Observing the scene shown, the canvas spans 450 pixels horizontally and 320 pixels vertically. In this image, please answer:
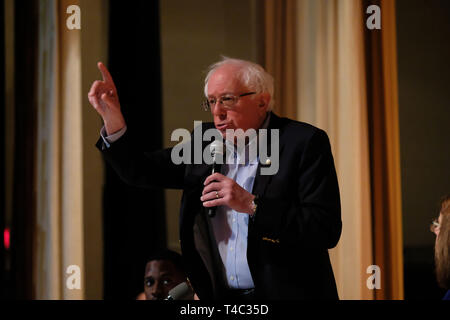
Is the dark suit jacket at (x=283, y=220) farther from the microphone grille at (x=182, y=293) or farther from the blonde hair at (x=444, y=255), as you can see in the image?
the blonde hair at (x=444, y=255)

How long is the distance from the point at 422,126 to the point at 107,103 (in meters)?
1.71

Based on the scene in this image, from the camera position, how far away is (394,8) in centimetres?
277

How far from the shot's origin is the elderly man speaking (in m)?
1.64

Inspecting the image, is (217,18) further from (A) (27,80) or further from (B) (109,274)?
(B) (109,274)

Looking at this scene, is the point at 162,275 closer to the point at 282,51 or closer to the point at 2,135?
the point at 2,135

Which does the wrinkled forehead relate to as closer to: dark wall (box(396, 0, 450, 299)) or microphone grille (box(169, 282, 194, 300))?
microphone grille (box(169, 282, 194, 300))

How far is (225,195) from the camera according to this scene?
62.6 inches

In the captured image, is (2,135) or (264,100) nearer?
(264,100)

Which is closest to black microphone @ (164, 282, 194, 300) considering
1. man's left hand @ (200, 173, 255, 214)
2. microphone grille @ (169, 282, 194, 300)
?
microphone grille @ (169, 282, 194, 300)

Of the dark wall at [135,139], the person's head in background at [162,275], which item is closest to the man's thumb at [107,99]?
the person's head in background at [162,275]

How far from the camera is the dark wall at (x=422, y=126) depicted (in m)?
2.81

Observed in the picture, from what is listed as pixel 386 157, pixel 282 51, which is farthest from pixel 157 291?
pixel 282 51

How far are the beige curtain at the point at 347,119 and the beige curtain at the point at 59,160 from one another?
1296 mm
